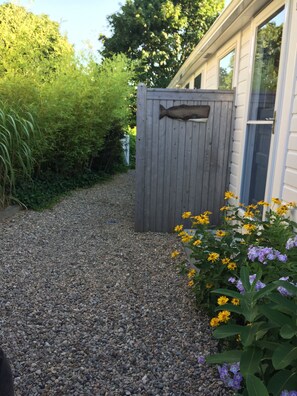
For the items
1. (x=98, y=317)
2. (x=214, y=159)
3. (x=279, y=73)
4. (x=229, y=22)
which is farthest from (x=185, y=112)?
(x=98, y=317)

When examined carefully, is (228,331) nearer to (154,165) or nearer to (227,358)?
(227,358)

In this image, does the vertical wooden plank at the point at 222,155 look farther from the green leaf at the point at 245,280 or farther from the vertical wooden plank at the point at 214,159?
the green leaf at the point at 245,280

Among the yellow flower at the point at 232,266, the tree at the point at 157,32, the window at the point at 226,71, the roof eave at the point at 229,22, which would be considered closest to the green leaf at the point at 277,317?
the yellow flower at the point at 232,266

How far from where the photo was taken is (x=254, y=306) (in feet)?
3.93

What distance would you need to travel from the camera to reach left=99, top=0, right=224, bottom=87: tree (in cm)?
1903

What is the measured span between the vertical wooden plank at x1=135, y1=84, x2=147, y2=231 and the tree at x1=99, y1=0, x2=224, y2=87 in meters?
15.8

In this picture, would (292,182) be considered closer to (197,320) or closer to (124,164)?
(197,320)

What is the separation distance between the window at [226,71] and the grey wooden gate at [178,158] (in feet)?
2.63

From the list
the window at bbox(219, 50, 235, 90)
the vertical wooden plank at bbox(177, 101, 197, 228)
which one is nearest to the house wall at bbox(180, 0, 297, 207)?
the vertical wooden plank at bbox(177, 101, 197, 228)

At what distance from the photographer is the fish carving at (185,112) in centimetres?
391

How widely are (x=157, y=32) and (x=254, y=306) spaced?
20670 millimetres

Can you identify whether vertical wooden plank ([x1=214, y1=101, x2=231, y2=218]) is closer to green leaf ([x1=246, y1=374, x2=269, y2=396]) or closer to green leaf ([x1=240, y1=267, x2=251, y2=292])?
green leaf ([x1=240, y1=267, x2=251, y2=292])

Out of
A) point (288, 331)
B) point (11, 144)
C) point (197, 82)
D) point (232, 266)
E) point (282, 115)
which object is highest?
point (197, 82)

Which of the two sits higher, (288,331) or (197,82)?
(197,82)
